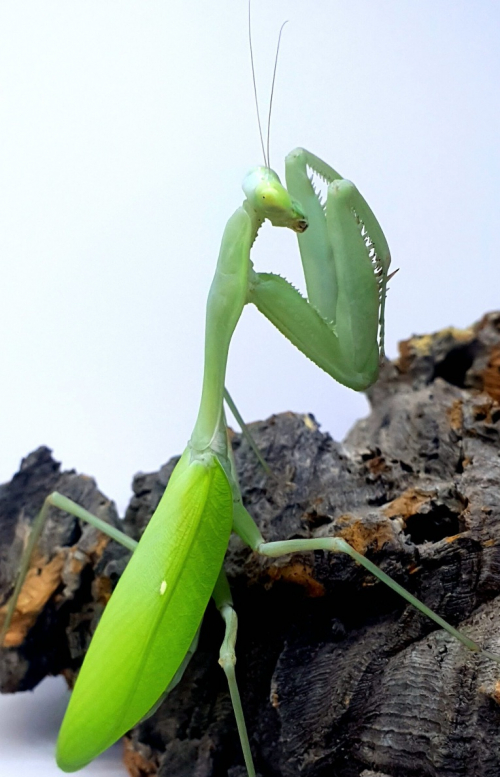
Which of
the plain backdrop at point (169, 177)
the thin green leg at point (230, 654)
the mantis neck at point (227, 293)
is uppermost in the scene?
the plain backdrop at point (169, 177)

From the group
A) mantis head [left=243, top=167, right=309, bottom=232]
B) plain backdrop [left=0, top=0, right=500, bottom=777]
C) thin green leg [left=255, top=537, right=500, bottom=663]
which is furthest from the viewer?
plain backdrop [left=0, top=0, right=500, bottom=777]

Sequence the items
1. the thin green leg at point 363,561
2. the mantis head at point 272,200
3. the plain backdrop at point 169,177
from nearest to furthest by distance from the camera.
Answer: the thin green leg at point 363,561, the mantis head at point 272,200, the plain backdrop at point 169,177

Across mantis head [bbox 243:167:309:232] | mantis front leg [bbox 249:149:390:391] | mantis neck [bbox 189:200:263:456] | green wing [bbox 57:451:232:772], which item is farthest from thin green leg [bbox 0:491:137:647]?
mantis head [bbox 243:167:309:232]

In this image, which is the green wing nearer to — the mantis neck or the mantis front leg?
the mantis neck

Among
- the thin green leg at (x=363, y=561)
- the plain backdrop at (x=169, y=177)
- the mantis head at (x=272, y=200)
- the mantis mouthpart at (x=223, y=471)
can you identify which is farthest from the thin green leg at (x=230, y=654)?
the mantis head at (x=272, y=200)

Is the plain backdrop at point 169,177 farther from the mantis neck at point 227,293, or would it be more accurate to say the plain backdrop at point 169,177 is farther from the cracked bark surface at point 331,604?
the cracked bark surface at point 331,604
